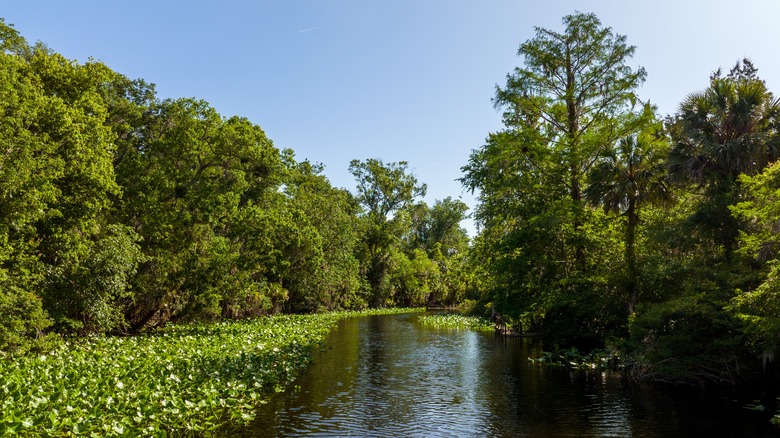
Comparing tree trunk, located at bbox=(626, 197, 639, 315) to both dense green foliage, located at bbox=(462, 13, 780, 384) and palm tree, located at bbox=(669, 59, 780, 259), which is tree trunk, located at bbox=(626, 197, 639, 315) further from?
palm tree, located at bbox=(669, 59, 780, 259)

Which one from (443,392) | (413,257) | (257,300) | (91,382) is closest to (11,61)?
(91,382)

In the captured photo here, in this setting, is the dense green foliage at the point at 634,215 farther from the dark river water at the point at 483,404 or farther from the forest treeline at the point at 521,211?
the dark river water at the point at 483,404

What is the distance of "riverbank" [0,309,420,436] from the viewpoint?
28.6 feet

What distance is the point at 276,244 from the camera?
3925 cm

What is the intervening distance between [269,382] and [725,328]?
45.7 ft

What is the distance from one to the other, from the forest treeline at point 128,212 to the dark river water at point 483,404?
394 inches

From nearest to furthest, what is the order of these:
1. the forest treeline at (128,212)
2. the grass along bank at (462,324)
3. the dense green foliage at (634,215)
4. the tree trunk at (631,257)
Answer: the dense green foliage at (634,215) → the forest treeline at (128,212) → the tree trunk at (631,257) → the grass along bank at (462,324)

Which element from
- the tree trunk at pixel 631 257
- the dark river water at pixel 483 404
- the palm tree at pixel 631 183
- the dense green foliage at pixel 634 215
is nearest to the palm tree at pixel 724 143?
the dense green foliage at pixel 634 215

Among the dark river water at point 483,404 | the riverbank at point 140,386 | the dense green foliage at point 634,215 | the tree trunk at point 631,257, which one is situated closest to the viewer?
the riverbank at point 140,386

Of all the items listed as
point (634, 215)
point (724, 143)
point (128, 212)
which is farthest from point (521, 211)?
point (128, 212)

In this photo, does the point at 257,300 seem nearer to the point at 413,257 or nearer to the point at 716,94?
the point at 716,94

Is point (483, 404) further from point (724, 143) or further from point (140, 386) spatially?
point (724, 143)

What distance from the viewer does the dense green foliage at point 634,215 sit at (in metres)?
15.3

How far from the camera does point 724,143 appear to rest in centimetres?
1722
